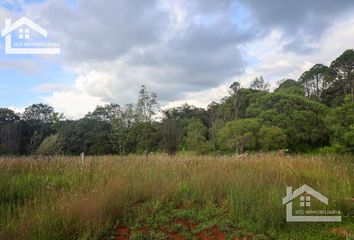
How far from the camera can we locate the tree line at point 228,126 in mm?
19438

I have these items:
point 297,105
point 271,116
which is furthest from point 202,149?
point 297,105

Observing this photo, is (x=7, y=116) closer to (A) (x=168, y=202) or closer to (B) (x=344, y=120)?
(B) (x=344, y=120)

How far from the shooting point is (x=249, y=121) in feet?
86.1

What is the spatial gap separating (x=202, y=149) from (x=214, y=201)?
16340 millimetres

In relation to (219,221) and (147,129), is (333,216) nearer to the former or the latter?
(219,221)

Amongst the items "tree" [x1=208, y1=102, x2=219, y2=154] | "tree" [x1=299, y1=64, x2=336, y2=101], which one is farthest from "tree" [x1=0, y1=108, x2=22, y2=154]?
"tree" [x1=299, y1=64, x2=336, y2=101]

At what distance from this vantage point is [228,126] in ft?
87.8

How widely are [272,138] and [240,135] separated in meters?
2.82

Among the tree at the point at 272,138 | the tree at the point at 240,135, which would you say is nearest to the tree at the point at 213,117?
the tree at the point at 240,135

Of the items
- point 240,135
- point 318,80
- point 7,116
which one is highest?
point 318,80

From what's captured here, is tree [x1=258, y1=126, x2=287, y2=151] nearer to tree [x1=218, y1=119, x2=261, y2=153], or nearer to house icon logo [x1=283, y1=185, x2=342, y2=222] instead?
tree [x1=218, y1=119, x2=261, y2=153]

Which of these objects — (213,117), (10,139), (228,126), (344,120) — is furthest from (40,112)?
(344,120)

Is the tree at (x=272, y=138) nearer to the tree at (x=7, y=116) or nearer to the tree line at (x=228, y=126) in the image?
the tree line at (x=228, y=126)

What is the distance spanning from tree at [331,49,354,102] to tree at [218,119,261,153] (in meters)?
20.7
